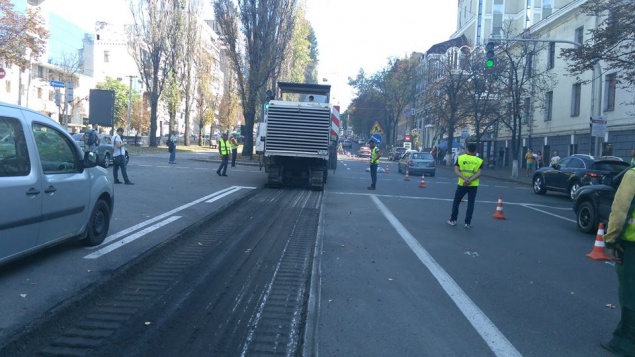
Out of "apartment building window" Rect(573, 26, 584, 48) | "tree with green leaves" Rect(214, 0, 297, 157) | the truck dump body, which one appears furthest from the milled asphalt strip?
"apartment building window" Rect(573, 26, 584, 48)

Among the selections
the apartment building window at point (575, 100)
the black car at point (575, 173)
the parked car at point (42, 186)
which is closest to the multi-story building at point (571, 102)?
the apartment building window at point (575, 100)

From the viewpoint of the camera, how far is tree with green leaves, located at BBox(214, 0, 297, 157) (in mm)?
33375

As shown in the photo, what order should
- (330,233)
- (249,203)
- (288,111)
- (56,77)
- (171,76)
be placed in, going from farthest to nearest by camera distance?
(56,77) < (171,76) < (288,111) < (249,203) < (330,233)

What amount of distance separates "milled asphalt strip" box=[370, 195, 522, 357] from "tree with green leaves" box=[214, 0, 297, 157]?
25.9 m

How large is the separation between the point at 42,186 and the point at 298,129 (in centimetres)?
1206

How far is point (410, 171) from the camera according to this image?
109 ft

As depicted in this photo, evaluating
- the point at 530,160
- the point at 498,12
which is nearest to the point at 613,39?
the point at 530,160

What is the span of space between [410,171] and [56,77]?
3993cm

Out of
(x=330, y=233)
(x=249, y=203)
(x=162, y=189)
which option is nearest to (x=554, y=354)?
(x=330, y=233)

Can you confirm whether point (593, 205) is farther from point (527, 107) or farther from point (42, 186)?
point (527, 107)

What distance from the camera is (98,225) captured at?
8.14m

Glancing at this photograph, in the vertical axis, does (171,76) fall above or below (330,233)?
above

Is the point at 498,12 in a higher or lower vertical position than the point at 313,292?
higher

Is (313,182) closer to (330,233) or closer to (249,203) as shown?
(249,203)
